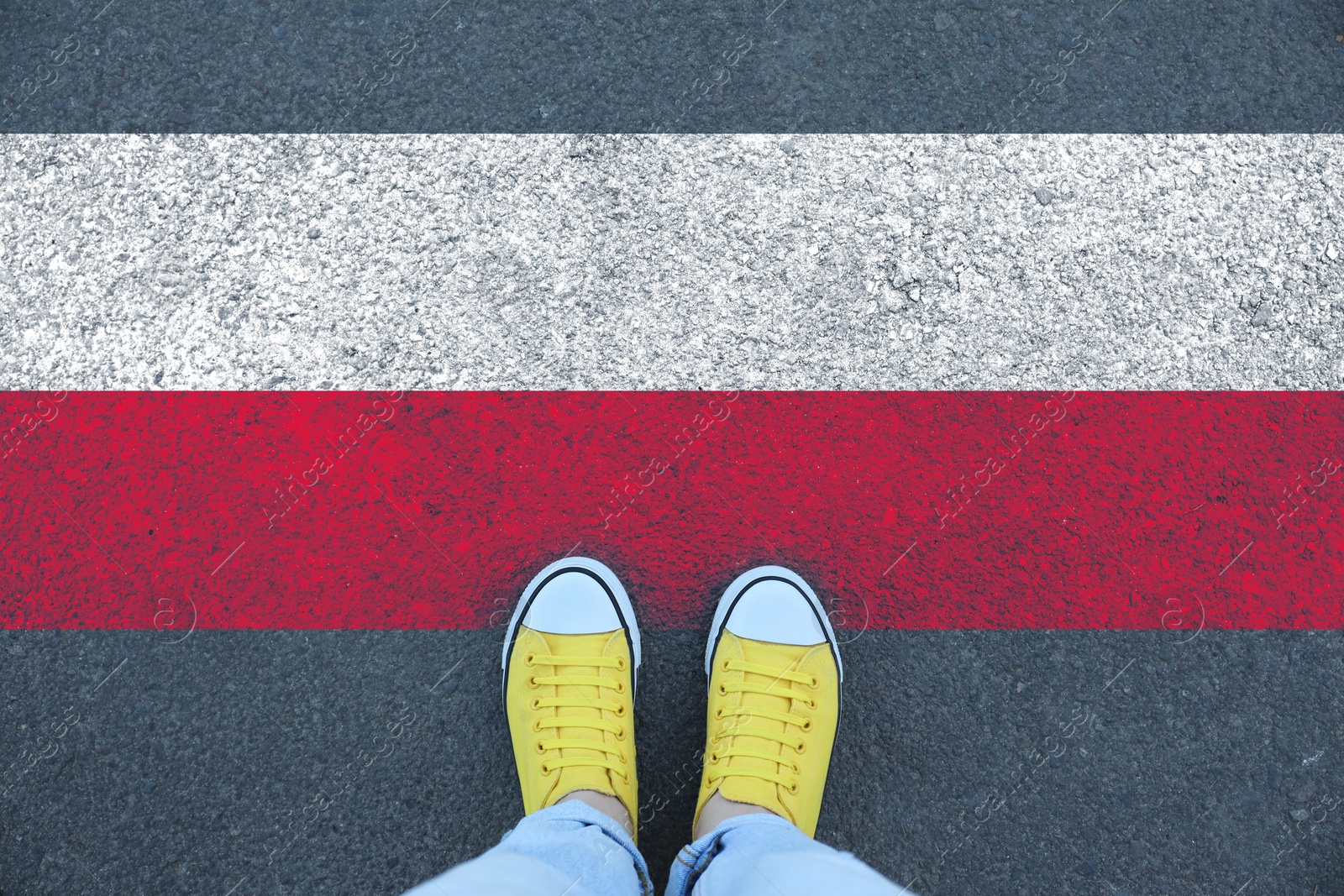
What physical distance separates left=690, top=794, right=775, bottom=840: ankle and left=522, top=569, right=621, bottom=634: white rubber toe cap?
55 centimetres

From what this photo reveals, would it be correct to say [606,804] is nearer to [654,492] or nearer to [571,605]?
[571,605]

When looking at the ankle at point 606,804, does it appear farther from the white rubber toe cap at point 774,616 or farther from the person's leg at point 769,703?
the white rubber toe cap at point 774,616

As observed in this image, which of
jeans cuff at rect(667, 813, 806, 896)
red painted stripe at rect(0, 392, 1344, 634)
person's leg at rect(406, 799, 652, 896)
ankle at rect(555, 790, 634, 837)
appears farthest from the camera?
red painted stripe at rect(0, 392, 1344, 634)

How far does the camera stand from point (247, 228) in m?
2.07

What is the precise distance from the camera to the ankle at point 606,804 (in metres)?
1.94

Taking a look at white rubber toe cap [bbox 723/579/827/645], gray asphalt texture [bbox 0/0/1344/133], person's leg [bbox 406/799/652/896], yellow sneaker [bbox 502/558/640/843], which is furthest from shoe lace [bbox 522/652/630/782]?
gray asphalt texture [bbox 0/0/1344/133]

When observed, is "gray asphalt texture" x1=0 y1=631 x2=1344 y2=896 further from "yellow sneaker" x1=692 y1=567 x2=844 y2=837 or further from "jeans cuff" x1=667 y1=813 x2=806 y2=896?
"jeans cuff" x1=667 y1=813 x2=806 y2=896

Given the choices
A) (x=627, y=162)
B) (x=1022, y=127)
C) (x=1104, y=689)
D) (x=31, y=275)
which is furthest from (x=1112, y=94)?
(x=31, y=275)

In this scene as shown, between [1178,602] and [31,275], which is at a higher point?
[31,275]

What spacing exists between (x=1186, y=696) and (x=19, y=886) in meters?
3.40

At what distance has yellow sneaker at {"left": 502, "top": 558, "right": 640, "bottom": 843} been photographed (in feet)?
6.56

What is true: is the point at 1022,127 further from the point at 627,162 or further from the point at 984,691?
the point at 984,691

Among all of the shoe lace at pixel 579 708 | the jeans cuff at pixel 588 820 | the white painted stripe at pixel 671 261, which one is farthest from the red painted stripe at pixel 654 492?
the jeans cuff at pixel 588 820

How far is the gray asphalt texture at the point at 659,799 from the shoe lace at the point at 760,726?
0.59ft
